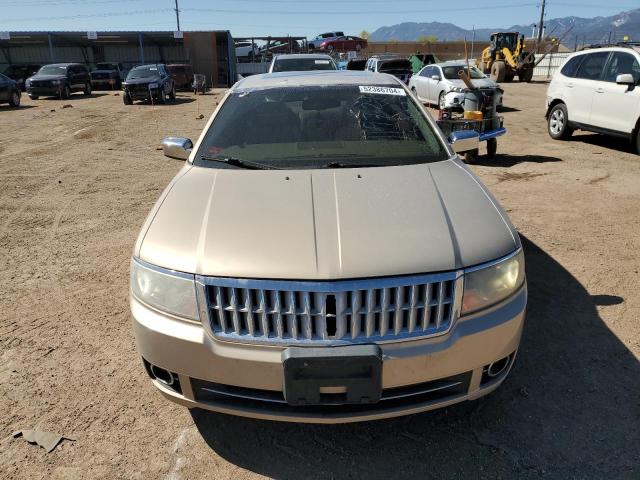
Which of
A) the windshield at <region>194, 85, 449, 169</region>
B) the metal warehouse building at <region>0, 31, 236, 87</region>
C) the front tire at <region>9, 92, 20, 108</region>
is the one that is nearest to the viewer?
the windshield at <region>194, 85, 449, 169</region>

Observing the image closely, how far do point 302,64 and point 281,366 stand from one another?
11.2m

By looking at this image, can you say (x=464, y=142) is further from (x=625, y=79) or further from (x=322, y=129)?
(x=625, y=79)

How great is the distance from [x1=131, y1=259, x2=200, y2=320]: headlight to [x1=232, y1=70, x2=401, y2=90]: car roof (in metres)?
2.00

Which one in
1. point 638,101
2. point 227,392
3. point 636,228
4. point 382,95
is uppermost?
point 382,95

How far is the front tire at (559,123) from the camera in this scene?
10.3 m

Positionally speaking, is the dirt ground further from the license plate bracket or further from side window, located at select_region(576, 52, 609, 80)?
side window, located at select_region(576, 52, 609, 80)

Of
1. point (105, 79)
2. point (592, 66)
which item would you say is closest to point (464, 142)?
point (592, 66)

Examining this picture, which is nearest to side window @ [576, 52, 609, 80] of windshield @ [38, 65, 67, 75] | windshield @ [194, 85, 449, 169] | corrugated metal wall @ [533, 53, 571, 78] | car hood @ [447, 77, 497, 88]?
car hood @ [447, 77, 497, 88]

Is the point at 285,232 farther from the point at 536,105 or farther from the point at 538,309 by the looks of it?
the point at 536,105

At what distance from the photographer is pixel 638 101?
8.38 meters

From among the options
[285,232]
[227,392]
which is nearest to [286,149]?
[285,232]

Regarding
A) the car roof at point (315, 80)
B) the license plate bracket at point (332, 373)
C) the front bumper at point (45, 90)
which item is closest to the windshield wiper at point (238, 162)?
the car roof at point (315, 80)

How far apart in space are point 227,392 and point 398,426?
98cm

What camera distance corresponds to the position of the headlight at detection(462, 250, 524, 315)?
2152mm
